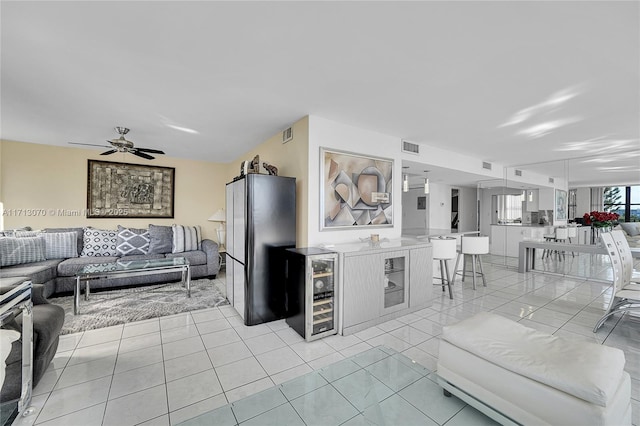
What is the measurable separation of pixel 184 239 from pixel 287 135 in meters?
3.30

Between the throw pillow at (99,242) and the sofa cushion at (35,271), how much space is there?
0.57 metres

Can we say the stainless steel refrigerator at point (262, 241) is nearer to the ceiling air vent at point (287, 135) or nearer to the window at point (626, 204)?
the ceiling air vent at point (287, 135)

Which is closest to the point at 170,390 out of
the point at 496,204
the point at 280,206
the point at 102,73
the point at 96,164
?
the point at 280,206

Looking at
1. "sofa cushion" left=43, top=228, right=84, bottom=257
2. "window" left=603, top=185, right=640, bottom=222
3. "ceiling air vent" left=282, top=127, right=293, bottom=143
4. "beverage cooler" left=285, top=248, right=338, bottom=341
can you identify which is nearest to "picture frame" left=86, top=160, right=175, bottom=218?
"sofa cushion" left=43, top=228, right=84, bottom=257

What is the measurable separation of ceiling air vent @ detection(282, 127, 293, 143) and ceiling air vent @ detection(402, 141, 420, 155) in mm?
1927

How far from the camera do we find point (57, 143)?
180 inches

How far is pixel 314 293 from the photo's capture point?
9.05 feet

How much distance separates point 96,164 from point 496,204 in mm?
10128

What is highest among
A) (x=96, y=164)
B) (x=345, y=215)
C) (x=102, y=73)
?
(x=102, y=73)

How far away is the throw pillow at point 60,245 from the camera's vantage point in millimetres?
4288

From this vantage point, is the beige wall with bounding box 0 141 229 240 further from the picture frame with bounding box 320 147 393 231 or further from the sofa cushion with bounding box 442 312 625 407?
the sofa cushion with bounding box 442 312 625 407

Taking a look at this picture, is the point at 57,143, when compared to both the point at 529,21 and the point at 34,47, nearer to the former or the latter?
the point at 34,47

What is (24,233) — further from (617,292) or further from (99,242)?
(617,292)

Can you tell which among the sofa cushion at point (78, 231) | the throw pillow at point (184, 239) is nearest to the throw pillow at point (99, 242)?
the sofa cushion at point (78, 231)
